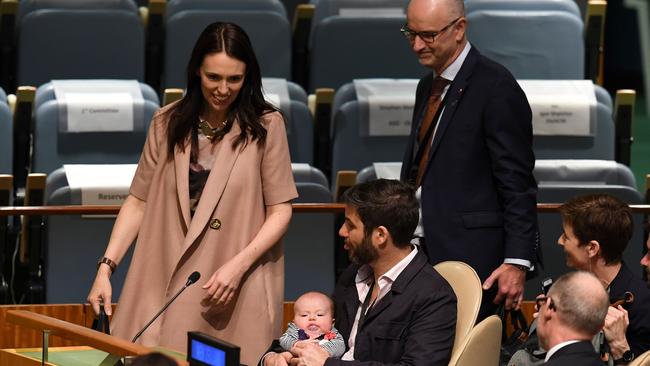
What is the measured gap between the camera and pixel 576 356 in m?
2.49

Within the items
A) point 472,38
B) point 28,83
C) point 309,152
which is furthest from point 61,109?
point 472,38

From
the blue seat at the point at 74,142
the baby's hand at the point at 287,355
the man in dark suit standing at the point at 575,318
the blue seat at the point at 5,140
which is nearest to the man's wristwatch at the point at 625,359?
the man in dark suit standing at the point at 575,318

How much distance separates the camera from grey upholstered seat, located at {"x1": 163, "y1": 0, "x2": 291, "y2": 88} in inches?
218

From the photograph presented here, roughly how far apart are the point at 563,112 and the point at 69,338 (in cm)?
305

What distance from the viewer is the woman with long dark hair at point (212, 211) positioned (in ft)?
Answer: 9.82

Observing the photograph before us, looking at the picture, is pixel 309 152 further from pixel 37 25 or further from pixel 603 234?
pixel 603 234

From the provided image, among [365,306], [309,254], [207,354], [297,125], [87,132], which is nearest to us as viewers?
[207,354]

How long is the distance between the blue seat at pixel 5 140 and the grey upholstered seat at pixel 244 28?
873 mm

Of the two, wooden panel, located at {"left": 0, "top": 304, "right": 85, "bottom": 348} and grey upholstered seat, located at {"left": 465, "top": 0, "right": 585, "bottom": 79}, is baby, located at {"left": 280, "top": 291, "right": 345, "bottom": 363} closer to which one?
wooden panel, located at {"left": 0, "top": 304, "right": 85, "bottom": 348}

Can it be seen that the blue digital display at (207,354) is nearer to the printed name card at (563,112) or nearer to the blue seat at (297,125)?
the blue seat at (297,125)

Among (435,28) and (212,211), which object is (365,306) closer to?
→ (212,211)

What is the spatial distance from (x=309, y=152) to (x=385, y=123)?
0.32m

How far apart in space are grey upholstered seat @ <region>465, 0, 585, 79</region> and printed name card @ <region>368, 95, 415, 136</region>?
691 mm

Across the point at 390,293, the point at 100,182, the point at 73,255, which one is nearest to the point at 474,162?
the point at 390,293
